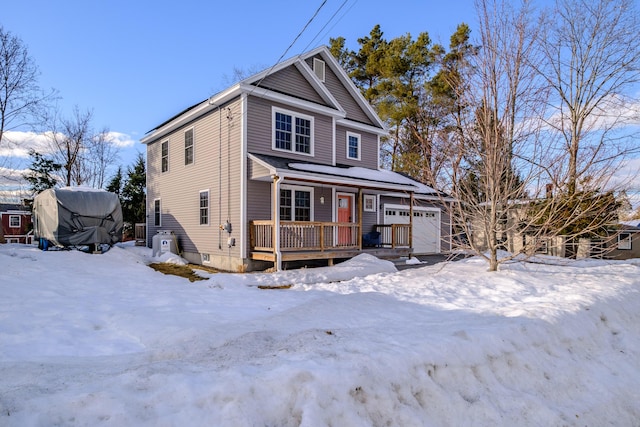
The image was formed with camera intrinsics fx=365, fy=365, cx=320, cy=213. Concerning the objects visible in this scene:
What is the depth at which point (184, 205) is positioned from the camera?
1466 cm

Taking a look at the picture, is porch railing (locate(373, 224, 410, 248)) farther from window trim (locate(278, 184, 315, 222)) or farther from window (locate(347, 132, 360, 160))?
window (locate(347, 132, 360, 160))

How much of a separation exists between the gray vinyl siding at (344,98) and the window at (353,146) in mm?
699

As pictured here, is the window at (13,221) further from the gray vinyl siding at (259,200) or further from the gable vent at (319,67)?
the gable vent at (319,67)

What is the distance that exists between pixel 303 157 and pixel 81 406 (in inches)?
450

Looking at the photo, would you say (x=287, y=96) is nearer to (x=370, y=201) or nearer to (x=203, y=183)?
(x=203, y=183)

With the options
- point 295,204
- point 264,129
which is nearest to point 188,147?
point 264,129

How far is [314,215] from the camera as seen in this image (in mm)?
13258

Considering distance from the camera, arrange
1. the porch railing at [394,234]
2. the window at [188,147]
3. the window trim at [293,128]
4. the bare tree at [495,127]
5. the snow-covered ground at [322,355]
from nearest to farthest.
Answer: the snow-covered ground at [322,355] → the bare tree at [495,127] → the window trim at [293,128] → the porch railing at [394,234] → the window at [188,147]

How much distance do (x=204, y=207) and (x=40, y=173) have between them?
69.4ft

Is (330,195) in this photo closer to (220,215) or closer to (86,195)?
(220,215)

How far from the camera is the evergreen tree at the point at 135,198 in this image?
83.5ft

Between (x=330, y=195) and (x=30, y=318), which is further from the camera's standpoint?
(x=330, y=195)

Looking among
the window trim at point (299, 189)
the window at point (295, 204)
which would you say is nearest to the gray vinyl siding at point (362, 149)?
the window trim at point (299, 189)

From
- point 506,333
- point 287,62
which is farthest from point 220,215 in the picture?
point 506,333
